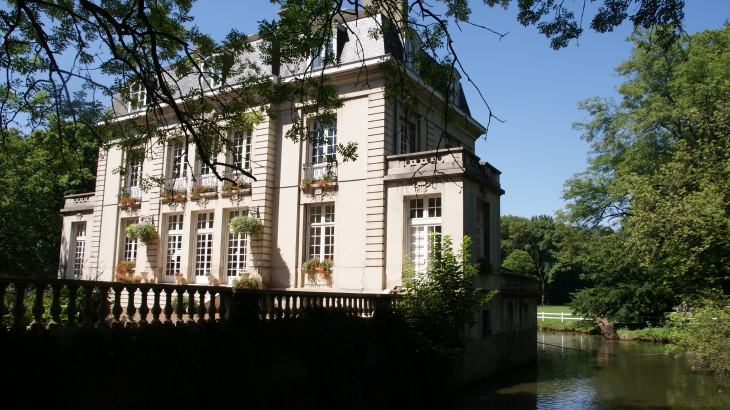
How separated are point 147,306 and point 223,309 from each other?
112cm

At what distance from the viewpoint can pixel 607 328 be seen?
2970cm

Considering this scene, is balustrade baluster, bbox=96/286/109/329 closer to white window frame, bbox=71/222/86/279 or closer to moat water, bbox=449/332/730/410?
moat water, bbox=449/332/730/410

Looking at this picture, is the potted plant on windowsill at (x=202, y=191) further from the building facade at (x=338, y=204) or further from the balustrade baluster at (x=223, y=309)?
the balustrade baluster at (x=223, y=309)

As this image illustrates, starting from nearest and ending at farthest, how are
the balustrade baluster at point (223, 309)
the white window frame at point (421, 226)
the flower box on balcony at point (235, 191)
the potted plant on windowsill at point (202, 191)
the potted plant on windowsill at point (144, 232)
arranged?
the balustrade baluster at point (223, 309) < the white window frame at point (421, 226) < the flower box on balcony at point (235, 191) < the potted plant on windowsill at point (202, 191) < the potted plant on windowsill at point (144, 232)

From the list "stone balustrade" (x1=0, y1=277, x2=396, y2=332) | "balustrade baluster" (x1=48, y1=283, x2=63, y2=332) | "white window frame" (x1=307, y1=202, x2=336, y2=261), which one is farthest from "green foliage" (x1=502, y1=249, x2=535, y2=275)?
"balustrade baluster" (x1=48, y1=283, x2=63, y2=332)

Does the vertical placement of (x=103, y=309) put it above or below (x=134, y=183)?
below

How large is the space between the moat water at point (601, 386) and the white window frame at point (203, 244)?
1045cm

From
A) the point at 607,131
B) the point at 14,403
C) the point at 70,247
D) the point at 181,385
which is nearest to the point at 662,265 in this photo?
the point at 607,131

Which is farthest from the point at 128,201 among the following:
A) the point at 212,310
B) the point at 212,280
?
the point at 212,310

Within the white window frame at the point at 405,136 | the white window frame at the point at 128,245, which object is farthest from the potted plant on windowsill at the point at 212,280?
the white window frame at the point at 405,136

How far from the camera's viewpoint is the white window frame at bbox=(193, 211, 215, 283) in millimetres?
19828

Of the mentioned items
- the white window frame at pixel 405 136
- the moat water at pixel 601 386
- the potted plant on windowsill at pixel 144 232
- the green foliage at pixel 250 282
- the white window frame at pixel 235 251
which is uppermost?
the white window frame at pixel 405 136

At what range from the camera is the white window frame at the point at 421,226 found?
52.1ft

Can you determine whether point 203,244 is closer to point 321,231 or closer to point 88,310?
point 321,231
